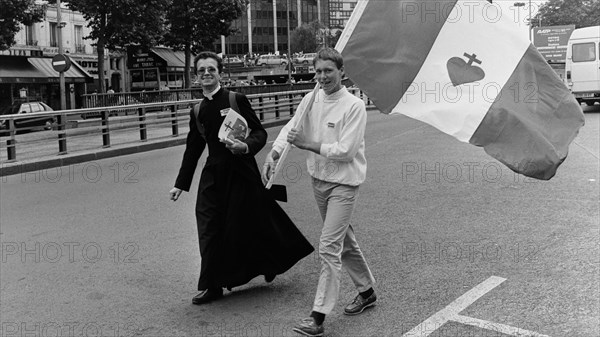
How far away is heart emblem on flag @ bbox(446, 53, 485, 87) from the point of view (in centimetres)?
424

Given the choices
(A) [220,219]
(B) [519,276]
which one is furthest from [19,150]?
(B) [519,276]

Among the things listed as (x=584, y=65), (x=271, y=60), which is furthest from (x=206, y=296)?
(x=271, y=60)

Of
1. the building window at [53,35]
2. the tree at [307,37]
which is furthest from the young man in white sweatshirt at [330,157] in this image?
the tree at [307,37]

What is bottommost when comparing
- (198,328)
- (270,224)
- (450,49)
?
(198,328)

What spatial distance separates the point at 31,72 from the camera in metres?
40.1

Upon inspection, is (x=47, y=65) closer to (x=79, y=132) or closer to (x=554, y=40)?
(x=79, y=132)

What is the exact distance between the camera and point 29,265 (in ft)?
21.4

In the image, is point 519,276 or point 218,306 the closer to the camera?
point 218,306

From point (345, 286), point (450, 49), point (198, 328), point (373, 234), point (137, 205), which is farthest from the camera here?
point (137, 205)

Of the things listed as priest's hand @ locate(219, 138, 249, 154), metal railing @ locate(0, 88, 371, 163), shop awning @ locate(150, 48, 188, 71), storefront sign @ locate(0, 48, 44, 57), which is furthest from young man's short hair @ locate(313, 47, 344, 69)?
shop awning @ locate(150, 48, 188, 71)

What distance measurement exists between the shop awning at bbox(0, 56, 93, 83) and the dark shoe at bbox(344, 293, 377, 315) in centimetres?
3691

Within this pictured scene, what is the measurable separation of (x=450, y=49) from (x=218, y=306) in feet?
8.48

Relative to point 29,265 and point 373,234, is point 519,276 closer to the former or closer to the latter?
point 373,234

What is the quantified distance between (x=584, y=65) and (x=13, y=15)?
25323mm
